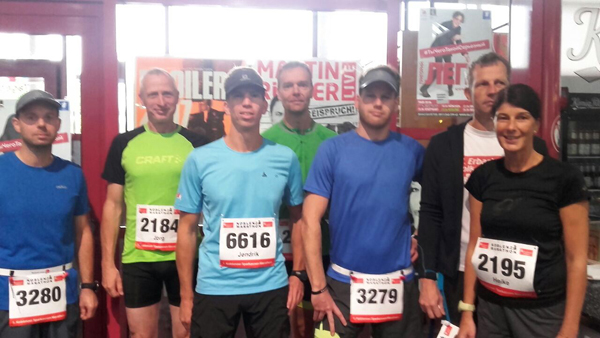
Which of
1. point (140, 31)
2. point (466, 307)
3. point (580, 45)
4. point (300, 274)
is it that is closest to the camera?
point (466, 307)

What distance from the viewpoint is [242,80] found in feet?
7.06

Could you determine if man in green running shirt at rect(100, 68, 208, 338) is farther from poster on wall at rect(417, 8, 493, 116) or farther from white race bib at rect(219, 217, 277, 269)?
poster on wall at rect(417, 8, 493, 116)

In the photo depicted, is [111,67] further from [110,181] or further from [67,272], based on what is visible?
[67,272]

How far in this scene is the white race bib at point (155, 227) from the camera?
8.19 ft

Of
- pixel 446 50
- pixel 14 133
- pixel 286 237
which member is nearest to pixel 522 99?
pixel 286 237

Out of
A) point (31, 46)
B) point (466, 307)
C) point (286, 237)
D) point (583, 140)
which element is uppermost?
point (31, 46)

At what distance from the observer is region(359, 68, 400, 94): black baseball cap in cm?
211

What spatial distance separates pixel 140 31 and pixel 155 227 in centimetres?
130

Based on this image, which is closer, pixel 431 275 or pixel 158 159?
pixel 431 275

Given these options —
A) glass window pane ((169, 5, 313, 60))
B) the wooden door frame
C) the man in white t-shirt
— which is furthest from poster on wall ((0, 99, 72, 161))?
the man in white t-shirt

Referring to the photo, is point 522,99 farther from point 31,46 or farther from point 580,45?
point 31,46

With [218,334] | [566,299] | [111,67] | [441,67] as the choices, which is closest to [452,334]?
[566,299]

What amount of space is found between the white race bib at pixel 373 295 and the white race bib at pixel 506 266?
0.34 metres

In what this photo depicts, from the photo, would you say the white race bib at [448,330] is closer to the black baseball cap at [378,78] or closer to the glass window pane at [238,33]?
the black baseball cap at [378,78]
